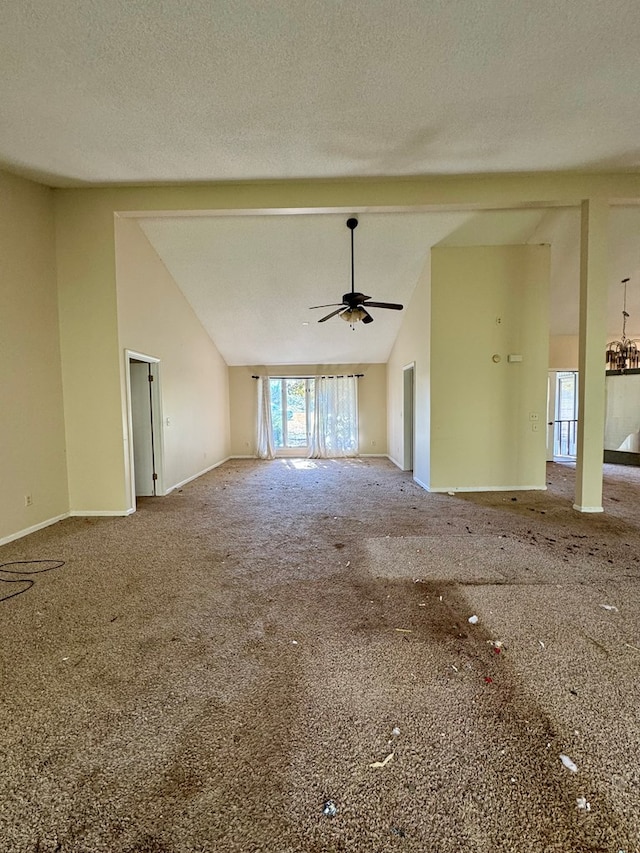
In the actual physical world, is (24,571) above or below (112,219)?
below

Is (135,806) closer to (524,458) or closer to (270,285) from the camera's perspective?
(524,458)

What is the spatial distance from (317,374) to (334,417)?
1.08 metres

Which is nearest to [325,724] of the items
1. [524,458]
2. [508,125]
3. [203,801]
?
[203,801]

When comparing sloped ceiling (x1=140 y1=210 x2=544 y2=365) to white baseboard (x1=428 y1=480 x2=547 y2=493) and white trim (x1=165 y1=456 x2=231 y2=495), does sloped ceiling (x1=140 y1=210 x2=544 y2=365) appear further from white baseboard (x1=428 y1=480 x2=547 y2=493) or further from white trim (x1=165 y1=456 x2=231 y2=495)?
white baseboard (x1=428 y1=480 x2=547 y2=493)

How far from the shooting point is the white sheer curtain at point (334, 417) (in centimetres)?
873

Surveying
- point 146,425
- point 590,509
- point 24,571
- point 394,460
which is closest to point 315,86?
point 24,571

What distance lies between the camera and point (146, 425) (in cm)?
520

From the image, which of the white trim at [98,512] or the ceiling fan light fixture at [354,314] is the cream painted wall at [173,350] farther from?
the ceiling fan light fixture at [354,314]

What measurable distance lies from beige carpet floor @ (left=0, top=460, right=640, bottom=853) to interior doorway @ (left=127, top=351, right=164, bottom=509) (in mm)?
2023

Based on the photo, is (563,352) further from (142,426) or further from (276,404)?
Result: (142,426)

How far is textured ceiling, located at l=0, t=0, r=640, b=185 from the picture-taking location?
2.12m

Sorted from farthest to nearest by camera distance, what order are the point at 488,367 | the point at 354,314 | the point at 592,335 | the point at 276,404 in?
the point at 276,404 → the point at 488,367 → the point at 354,314 → the point at 592,335

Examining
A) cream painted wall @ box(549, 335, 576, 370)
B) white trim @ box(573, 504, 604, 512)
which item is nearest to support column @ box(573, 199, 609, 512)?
white trim @ box(573, 504, 604, 512)

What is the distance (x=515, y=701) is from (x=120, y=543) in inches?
126
